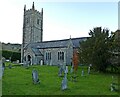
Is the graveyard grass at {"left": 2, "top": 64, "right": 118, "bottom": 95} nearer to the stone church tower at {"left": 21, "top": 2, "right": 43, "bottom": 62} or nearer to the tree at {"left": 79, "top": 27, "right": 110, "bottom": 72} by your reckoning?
the tree at {"left": 79, "top": 27, "right": 110, "bottom": 72}

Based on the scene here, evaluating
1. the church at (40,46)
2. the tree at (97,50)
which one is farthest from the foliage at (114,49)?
the church at (40,46)

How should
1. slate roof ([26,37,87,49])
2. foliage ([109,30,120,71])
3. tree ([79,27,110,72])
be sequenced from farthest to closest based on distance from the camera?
slate roof ([26,37,87,49]), tree ([79,27,110,72]), foliage ([109,30,120,71])

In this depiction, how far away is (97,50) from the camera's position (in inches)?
1174

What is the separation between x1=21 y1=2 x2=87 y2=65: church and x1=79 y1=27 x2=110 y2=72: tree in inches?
694

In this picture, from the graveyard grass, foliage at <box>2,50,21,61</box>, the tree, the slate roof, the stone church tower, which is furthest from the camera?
the stone church tower

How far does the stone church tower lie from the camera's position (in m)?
69.7

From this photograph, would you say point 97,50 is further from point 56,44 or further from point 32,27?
point 32,27

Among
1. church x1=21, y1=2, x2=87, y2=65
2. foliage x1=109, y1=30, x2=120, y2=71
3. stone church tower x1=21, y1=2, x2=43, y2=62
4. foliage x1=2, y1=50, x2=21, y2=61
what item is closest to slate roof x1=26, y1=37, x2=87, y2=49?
church x1=21, y1=2, x2=87, y2=65

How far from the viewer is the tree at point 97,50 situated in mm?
29938

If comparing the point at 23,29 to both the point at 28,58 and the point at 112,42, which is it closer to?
the point at 28,58

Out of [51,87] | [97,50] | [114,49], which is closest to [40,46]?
[97,50]

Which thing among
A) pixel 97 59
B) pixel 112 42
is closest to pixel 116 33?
pixel 112 42

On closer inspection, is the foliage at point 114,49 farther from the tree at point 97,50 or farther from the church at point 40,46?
the church at point 40,46

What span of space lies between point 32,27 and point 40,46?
10.6 m
